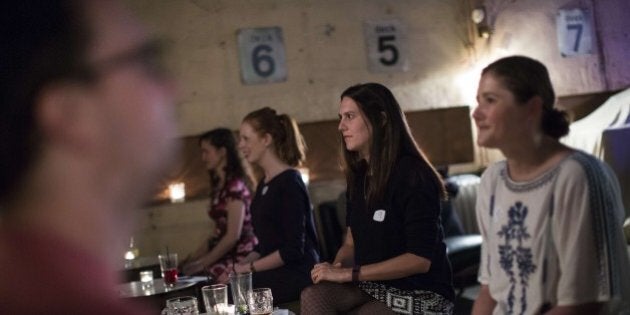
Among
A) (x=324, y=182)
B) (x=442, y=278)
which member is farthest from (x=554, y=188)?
(x=324, y=182)

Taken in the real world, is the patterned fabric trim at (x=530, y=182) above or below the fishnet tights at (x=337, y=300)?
above

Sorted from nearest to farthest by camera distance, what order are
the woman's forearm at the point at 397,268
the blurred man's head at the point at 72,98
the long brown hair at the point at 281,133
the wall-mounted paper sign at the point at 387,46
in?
the blurred man's head at the point at 72,98, the woman's forearm at the point at 397,268, the long brown hair at the point at 281,133, the wall-mounted paper sign at the point at 387,46

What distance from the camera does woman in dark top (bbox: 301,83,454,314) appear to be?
7.75ft

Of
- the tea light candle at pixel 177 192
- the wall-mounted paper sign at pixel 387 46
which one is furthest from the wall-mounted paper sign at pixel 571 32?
the tea light candle at pixel 177 192

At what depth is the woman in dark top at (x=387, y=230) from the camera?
2.36m

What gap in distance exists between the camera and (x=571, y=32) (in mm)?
6652

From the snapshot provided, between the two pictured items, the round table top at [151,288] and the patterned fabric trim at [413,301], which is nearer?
the patterned fabric trim at [413,301]

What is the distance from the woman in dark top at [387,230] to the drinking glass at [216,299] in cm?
29

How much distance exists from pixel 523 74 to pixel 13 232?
4.85ft

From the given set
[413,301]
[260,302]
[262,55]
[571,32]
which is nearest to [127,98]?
[260,302]

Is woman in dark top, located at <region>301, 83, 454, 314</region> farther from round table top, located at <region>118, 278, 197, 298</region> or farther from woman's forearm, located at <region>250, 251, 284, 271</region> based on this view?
round table top, located at <region>118, 278, 197, 298</region>

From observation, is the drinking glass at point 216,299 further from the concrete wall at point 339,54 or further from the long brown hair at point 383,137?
the concrete wall at point 339,54

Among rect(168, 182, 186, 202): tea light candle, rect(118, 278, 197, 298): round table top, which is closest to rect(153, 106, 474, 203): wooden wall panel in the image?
rect(168, 182, 186, 202): tea light candle

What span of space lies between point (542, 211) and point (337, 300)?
40.9 inches
